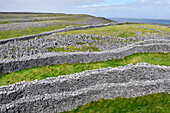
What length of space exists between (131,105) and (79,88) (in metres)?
5.20

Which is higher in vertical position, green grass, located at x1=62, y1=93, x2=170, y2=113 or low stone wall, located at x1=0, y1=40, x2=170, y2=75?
low stone wall, located at x1=0, y1=40, x2=170, y2=75

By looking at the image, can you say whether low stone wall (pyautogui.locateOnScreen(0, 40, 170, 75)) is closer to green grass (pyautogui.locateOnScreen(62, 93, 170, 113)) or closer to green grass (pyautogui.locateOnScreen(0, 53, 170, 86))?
green grass (pyautogui.locateOnScreen(0, 53, 170, 86))

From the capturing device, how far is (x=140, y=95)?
1335cm

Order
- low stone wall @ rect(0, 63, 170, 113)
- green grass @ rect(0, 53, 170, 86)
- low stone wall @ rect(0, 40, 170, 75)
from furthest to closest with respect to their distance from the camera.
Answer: low stone wall @ rect(0, 40, 170, 75), green grass @ rect(0, 53, 170, 86), low stone wall @ rect(0, 63, 170, 113)

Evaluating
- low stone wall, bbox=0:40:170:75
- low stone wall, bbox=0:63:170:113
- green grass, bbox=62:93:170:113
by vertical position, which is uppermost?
low stone wall, bbox=0:40:170:75

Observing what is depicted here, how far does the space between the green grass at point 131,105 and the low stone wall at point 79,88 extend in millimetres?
466

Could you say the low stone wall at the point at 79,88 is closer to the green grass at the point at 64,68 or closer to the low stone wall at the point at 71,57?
the green grass at the point at 64,68

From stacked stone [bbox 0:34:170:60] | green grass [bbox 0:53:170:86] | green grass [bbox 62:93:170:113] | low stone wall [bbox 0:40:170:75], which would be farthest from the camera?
stacked stone [bbox 0:34:170:60]

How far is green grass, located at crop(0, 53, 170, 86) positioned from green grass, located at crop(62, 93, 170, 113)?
619 centimetres

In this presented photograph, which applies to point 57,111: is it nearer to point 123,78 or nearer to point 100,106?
point 100,106

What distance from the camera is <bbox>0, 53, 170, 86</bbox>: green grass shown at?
15780 mm

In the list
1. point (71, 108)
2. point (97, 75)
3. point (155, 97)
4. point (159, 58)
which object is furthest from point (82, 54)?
point (159, 58)

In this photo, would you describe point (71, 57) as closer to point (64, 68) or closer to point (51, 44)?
point (64, 68)

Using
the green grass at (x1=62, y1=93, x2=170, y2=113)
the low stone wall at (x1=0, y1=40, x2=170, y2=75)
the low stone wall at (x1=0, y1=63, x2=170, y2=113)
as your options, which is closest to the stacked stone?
the low stone wall at (x1=0, y1=40, x2=170, y2=75)
